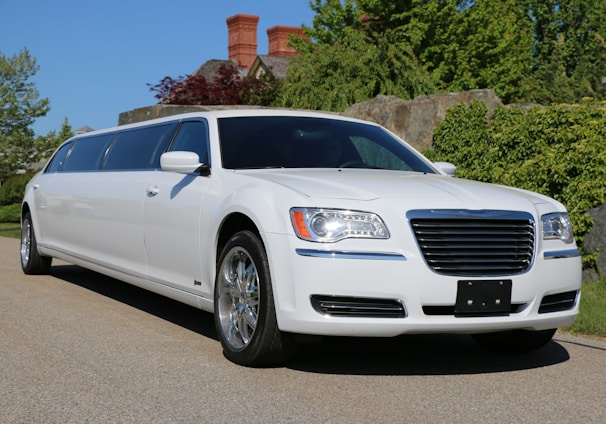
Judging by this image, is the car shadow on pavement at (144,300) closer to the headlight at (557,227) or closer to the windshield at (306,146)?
the windshield at (306,146)

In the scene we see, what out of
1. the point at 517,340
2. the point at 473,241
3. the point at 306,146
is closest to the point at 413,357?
the point at 517,340

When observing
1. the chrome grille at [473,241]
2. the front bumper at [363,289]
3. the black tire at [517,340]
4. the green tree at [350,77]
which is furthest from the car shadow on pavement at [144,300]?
the green tree at [350,77]

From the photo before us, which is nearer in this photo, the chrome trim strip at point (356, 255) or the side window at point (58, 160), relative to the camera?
the chrome trim strip at point (356, 255)

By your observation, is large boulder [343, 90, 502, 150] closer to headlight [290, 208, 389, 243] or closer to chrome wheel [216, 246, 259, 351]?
chrome wheel [216, 246, 259, 351]

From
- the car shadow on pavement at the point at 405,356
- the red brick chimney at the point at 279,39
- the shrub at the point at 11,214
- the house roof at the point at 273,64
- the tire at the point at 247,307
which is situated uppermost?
the red brick chimney at the point at 279,39

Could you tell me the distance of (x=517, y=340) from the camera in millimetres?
6492

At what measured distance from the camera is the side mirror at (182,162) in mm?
6715

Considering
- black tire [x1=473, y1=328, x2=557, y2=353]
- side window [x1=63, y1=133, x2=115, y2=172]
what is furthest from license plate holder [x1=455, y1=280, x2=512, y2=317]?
side window [x1=63, y1=133, x2=115, y2=172]

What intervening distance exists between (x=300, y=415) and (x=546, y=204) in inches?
95.8

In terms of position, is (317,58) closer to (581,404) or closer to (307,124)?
(307,124)

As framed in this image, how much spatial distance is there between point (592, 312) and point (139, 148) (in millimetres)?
4204

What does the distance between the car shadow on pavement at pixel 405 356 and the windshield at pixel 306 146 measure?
52.2 inches

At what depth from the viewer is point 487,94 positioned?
45.5 feet

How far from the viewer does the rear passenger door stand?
6723mm
